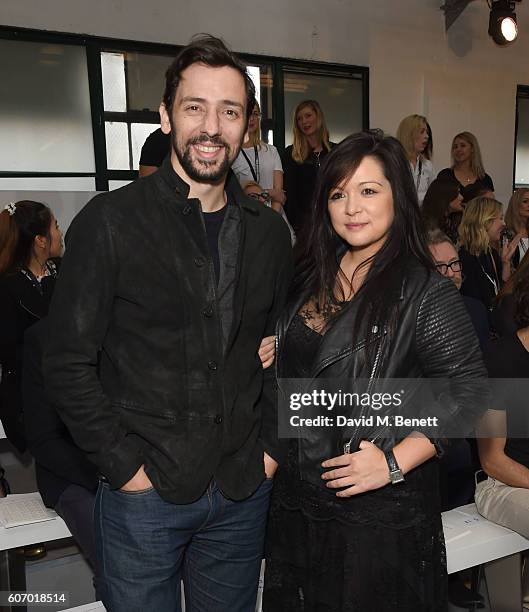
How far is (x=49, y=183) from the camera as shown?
17.7 ft

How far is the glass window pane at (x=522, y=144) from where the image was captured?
823 centimetres

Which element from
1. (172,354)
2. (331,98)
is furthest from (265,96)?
(172,354)

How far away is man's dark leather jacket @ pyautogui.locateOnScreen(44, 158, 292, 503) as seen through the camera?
4.46ft

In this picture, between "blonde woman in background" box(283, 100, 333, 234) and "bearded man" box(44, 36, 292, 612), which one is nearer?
"bearded man" box(44, 36, 292, 612)

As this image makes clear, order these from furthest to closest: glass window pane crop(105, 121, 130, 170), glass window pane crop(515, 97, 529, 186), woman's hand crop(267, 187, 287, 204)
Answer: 1. glass window pane crop(515, 97, 529, 186)
2. glass window pane crop(105, 121, 130, 170)
3. woman's hand crop(267, 187, 287, 204)

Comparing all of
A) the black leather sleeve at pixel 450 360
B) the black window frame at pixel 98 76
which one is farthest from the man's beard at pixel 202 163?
the black window frame at pixel 98 76

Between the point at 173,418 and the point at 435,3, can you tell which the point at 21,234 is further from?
the point at 435,3

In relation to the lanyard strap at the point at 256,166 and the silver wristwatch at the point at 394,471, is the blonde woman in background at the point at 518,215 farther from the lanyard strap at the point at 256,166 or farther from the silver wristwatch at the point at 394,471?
the silver wristwatch at the point at 394,471

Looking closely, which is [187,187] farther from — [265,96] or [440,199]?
[265,96]

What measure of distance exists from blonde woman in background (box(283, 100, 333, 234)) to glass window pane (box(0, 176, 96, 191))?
167 centimetres

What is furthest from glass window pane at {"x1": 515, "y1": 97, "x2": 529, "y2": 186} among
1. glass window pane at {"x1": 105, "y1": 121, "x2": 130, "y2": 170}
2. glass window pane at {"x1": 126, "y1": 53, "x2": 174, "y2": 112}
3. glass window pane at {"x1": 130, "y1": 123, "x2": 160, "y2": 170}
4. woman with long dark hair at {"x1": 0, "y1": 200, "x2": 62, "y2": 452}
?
woman with long dark hair at {"x1": 0, "y1": 200, "x2": 62, "y2": 452}

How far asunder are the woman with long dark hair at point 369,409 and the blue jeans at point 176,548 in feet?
0.41

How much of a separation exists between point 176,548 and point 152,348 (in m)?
0.44

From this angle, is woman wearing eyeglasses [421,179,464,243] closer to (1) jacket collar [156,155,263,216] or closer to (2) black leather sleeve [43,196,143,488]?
(1) jacket collar [156,155,263,216]
